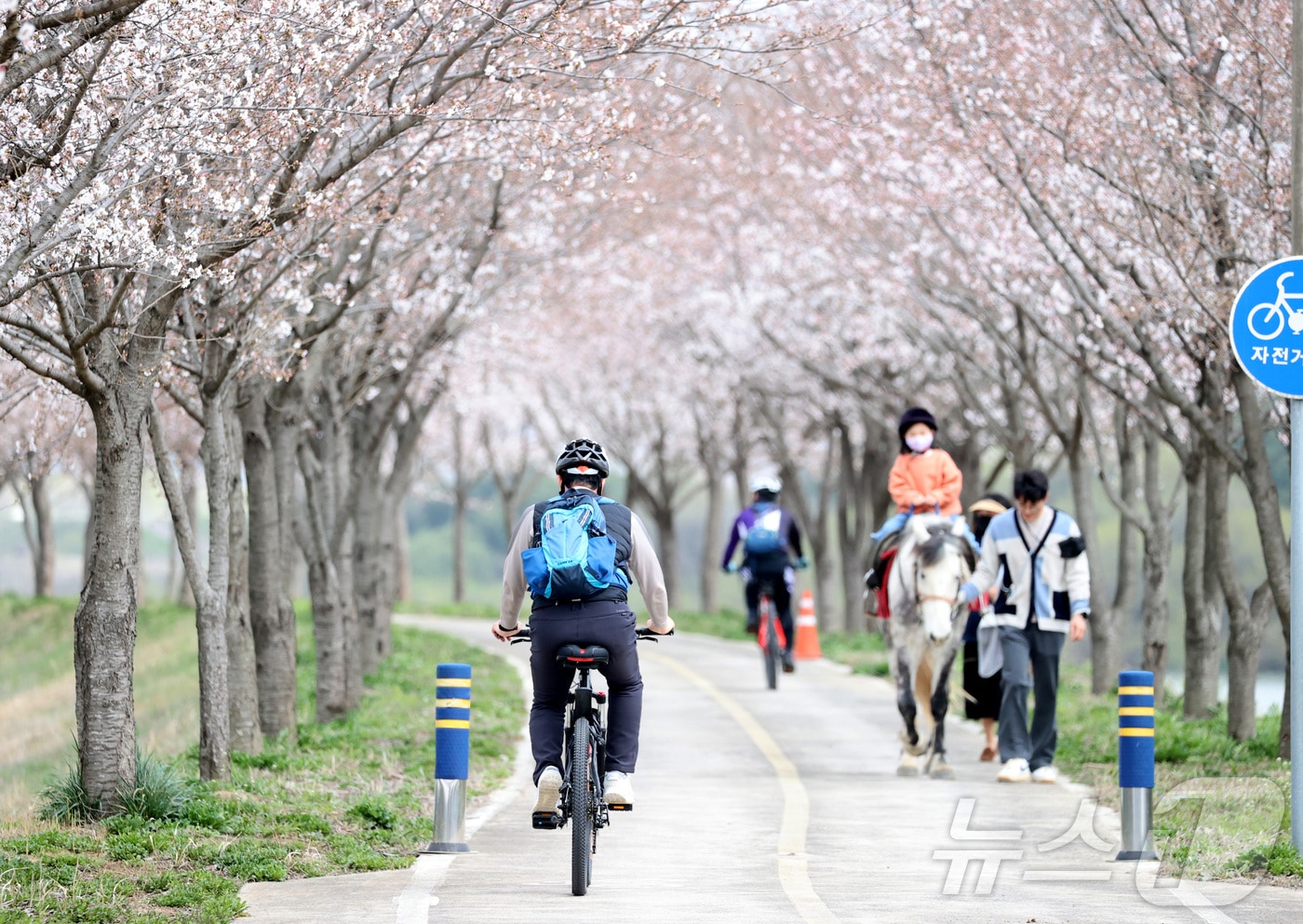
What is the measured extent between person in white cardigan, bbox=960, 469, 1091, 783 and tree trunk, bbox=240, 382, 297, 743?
5.89 metres

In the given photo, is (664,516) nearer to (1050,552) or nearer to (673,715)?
(673,715)

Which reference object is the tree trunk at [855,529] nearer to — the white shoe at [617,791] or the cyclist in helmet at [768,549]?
the cyclist in helmet at [768,549]

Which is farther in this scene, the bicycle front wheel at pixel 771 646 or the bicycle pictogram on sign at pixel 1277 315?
the bicycle front wheel at pixel 771 646

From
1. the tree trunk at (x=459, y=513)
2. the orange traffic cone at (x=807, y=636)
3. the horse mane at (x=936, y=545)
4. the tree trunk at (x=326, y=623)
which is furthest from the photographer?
the tree trunk at (x=459, y=513)

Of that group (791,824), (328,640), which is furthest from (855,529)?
(791,824)

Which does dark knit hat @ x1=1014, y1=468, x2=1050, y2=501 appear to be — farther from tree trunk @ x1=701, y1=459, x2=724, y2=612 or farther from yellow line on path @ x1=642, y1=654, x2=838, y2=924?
tree trunk @ x1=701, y1=459, x2=724, y2=612

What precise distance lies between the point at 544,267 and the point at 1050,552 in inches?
456

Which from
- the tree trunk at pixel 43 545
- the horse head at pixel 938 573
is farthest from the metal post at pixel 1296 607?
the tree trunk at pixel 43 545

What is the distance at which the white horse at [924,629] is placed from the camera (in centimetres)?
1251

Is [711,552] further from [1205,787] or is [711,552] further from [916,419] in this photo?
[1205,787]

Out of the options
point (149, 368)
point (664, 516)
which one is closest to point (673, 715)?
point (149, 368)

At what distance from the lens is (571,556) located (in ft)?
26.5

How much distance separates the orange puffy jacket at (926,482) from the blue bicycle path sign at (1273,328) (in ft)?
12.8

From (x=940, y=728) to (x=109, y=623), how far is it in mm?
Answer: 6094
